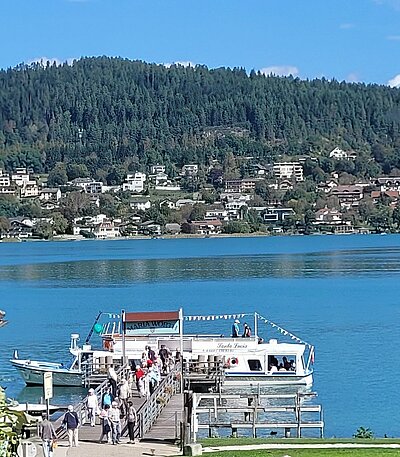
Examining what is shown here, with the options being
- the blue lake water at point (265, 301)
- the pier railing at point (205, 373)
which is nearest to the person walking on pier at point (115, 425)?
the blue lake water at point (265, 301)

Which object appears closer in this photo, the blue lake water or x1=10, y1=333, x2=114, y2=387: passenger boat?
x1=10, y1=333, x2=114, y2=387: passenger boat

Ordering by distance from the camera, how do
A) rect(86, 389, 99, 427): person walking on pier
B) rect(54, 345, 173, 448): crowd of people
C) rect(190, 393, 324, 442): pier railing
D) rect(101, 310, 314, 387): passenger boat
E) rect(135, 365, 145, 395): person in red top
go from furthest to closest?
rect(101, 310, 314, 387): passenger boat, rect(135, 365, 145, 395): person in red top, rect(190, 393, 324, 442): pier railing, rect(86, 389, 99, 427): person walking on pier, rect(54, 345, 173, 448): crowd of people

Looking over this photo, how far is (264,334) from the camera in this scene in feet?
214

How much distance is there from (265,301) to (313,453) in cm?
6734

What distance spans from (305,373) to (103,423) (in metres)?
19.3

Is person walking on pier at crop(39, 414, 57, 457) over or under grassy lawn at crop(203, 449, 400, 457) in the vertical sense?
over

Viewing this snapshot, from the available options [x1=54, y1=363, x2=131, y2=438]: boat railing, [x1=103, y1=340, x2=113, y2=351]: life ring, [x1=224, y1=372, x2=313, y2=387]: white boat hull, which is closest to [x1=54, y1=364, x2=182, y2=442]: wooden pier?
[x1=54, y1=363, x2=131, y2=438]: boat railing

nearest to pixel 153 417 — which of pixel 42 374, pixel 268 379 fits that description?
pixel 268 379

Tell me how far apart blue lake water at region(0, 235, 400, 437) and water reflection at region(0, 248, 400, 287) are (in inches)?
6.4

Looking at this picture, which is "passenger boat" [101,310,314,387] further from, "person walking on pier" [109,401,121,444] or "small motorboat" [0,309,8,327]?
"small motorboat" [0,309,8,327]

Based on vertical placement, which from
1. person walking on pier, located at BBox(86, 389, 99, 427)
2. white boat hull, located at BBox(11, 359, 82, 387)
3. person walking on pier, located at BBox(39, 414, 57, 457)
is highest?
person walking on pier, located at BBox(39, 414, 57, 457)

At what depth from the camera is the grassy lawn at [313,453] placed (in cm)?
2125

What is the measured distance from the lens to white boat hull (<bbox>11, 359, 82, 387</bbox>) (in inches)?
1704

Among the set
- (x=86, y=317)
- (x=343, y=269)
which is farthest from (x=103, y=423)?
(x=343, y=269)
